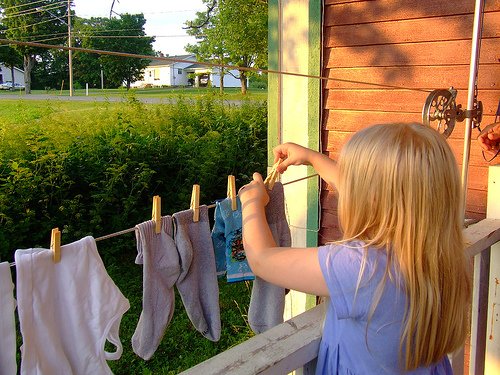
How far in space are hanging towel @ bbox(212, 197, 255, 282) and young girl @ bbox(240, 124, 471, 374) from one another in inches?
10.9

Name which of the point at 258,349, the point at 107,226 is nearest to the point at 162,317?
the point at 258,349

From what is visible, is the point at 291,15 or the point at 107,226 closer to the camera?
the point at 291,15

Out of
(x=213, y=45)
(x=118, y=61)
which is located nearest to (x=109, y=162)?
(x=213, y=45)

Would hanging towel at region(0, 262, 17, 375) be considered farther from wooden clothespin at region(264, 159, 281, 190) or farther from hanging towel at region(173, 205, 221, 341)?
wooden clothespin at region(264, 159, 281, 190)

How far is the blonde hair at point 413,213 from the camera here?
3.28ft

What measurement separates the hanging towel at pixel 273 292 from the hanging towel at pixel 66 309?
0.49m

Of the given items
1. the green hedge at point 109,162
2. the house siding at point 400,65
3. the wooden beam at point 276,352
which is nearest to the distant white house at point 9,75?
the green hedge at point 109,162

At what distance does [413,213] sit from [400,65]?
2.22 m

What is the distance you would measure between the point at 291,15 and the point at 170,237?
2.64m

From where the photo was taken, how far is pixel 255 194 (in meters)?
1.22

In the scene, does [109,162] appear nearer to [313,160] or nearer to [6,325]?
[313,160]

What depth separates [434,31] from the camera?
2.82m

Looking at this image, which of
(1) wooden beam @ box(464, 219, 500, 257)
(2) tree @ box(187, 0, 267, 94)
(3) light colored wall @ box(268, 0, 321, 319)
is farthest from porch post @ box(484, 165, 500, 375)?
(2) tree @ box(187, 0, 267, 94)

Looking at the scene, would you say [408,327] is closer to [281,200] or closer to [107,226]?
[281,200]
